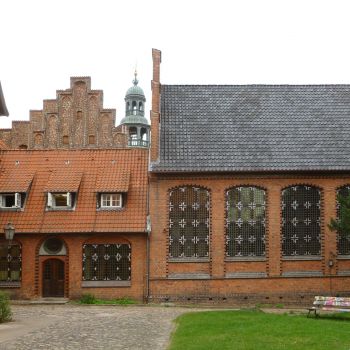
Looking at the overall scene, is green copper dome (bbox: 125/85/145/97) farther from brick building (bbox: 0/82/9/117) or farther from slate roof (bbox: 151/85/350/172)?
brick building (bbox: 0/82/9/117)

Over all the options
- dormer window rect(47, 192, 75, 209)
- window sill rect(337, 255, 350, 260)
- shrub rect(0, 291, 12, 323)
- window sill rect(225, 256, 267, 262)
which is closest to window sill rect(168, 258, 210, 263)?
window sill rect(225, 256, 267, 262)

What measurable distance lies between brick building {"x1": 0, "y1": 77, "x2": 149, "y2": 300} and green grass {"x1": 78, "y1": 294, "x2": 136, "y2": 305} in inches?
11.1

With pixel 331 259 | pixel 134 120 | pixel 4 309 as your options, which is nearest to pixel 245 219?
pixel 331 259

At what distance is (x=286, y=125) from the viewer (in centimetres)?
3266

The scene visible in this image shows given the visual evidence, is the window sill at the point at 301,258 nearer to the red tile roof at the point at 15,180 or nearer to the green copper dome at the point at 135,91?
the red tile roof at the point at 15,180

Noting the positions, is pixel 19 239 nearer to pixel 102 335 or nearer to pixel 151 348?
pixel 102 335

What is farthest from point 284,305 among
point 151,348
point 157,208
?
point 151,348

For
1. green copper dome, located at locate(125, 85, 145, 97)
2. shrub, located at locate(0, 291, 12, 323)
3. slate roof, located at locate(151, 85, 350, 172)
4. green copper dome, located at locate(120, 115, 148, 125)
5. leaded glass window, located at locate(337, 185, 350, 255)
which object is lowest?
shrub, located at locate(0, 291, 12, 323)

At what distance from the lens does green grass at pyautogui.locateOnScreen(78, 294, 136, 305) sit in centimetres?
2873

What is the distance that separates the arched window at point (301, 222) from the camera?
30344mm

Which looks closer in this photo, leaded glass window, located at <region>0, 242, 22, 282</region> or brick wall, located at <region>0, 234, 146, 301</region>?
brick wall, located at <region>0, 234, 146, 301</region>

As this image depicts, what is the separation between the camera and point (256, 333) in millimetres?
17594

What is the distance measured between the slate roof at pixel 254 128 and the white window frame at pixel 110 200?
2.28 m

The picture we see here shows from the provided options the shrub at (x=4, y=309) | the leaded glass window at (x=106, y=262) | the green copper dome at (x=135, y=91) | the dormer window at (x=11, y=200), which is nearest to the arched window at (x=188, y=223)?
the leaded glass window at (x=106, y=262)
